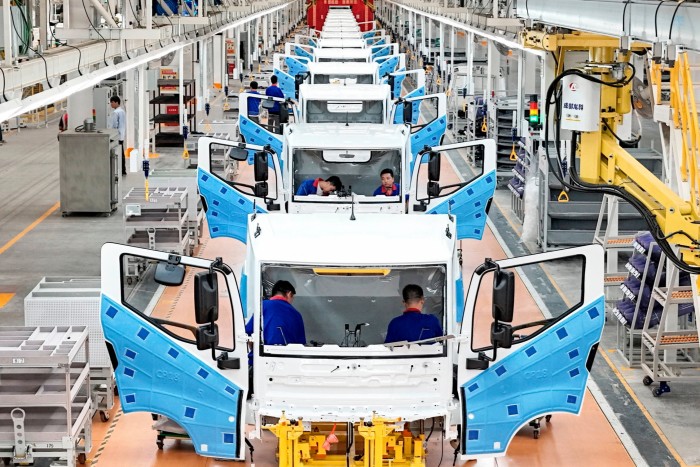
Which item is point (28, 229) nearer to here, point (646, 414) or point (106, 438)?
point (106, 438)

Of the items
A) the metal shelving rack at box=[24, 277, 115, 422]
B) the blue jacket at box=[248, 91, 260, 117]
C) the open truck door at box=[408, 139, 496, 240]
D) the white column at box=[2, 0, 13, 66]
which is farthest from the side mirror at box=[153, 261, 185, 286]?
the blue jacket at box=[248, 91, 260, 117]

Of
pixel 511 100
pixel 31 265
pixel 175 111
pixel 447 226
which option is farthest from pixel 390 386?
pixel 175 111

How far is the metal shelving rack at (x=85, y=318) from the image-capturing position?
11.8 meters

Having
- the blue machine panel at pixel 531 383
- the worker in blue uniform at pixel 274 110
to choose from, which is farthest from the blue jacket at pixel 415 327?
the worker in blue uniform at pixel 274 110

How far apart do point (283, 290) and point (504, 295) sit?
1.83 meters

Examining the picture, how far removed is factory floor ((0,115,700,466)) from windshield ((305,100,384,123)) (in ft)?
8.85

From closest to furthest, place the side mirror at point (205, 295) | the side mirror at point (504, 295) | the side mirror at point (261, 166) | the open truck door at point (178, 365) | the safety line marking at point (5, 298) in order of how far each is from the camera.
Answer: the side mirror at point (504, 295)
the side mirror at point (205, 295)
the open truck door at point (178, 365)
the side mirror at point (261, 166)
the safety line marking at point (5, 298)

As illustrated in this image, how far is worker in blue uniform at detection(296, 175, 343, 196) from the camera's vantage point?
1521cm

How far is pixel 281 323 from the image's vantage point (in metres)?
9.52

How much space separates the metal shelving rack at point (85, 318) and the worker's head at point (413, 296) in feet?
11.2

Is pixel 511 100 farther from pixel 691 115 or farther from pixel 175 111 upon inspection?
pixel 691 115

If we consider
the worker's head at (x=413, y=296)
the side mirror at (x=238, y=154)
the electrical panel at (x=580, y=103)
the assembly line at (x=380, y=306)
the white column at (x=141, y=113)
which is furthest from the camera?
the white column at (x=141, y=113)

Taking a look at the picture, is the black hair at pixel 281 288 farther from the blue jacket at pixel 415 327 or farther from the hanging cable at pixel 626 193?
the hanging cable at pixel 626 193

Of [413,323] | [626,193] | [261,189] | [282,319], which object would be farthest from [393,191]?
[282,319]
